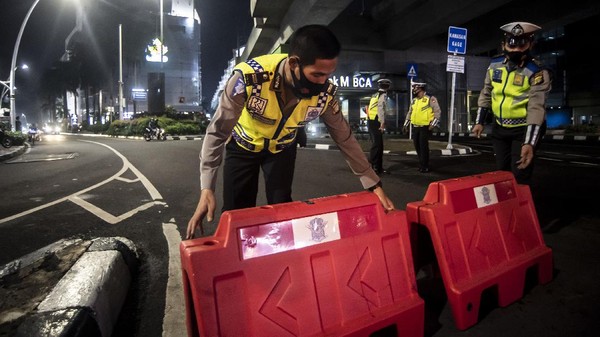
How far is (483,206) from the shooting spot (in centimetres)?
243

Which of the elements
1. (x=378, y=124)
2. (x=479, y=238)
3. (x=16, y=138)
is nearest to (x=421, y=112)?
(x=378, y=124)

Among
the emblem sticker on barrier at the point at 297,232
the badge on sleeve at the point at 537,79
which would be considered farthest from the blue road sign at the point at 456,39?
the emblem sticker on barrier at the point at 297,232

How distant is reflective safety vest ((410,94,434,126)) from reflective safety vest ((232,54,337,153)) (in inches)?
240

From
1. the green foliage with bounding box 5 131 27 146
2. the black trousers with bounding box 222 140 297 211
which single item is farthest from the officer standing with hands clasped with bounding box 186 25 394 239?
the green foliage with bounding box 5 131 27 146

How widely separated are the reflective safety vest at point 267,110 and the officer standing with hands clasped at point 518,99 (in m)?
2.04

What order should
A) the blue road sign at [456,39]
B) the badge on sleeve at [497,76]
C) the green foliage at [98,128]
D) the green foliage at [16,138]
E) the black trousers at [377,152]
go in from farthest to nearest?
1. the green foliage at [98,128]
2. the green foliage at [16,138]
3. the blue road sign at [456,39]
4. the black trousers at [377,152]
5. the badge on sleeve at [497,76]

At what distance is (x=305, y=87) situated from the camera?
2.08 meters

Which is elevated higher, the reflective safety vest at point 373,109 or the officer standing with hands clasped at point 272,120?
the reflective safety vest at point 373,109

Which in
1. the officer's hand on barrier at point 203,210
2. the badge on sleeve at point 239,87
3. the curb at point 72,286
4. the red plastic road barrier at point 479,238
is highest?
the badge on sleeve at point 239,87

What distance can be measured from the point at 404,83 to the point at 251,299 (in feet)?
86.5

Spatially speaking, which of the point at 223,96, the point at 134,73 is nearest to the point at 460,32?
the point at 223,96

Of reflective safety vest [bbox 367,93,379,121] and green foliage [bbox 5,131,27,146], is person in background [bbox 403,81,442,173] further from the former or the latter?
green foliage [bbox 5,131,27,146]

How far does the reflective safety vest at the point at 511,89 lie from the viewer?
3379 mm

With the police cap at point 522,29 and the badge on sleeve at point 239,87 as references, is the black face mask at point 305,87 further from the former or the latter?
the police cap at point 522,29
